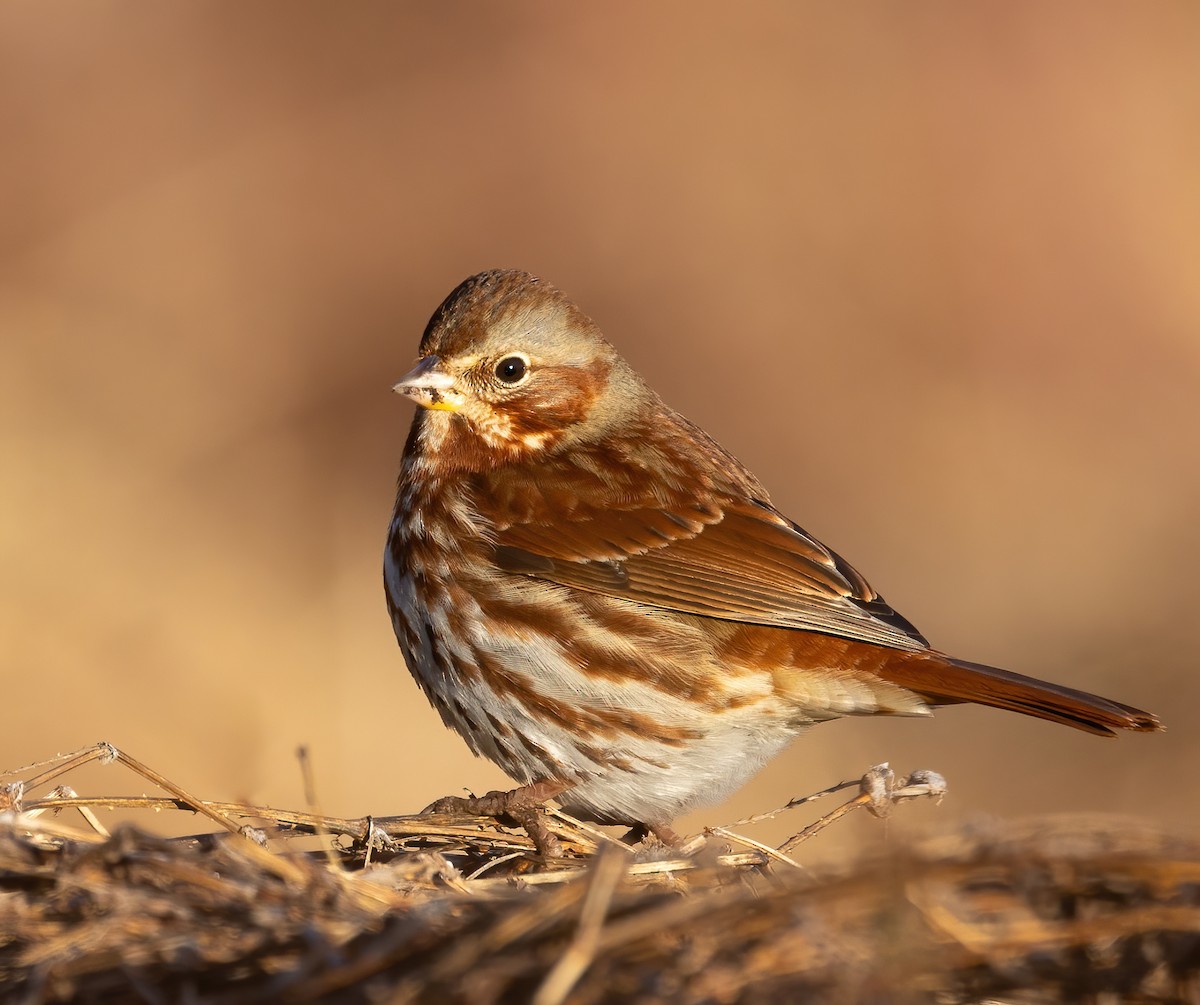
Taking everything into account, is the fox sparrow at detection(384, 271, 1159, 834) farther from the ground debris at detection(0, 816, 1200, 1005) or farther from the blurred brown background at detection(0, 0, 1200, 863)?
the blurred brown background at detection(0, 0, 1200, 863)

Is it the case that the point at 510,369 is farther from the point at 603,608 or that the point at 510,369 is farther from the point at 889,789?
the point at 889,789

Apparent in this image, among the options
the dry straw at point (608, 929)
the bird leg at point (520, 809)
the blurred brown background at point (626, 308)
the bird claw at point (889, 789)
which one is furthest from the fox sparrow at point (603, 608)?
the blurred brown background at point (626, 308)

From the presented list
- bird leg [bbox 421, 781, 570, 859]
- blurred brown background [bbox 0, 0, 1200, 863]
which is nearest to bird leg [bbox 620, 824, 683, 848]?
bird leg [bbox 421, 781, 570, 859]

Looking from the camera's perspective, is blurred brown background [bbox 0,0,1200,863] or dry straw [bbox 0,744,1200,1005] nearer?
dry straw [bbox 0,744,1200,1005]

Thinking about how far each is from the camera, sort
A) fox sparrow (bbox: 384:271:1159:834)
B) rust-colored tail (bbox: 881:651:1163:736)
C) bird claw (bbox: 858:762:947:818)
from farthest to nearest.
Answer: fox sparrow (bbox: 384:271:1159:834) → rust-colored tail (bbox: 881:651:1163:736) → bird claw (bbox: 858:762:947:818)

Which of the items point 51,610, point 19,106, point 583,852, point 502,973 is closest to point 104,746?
point 583,852

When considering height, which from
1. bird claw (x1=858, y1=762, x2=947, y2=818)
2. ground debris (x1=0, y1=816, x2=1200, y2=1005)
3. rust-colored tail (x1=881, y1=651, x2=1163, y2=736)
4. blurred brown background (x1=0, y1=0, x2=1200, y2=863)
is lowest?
ground debris (x1=0, y1=816, x2=1200, y2=1005)

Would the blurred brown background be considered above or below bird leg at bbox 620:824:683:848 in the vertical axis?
above
